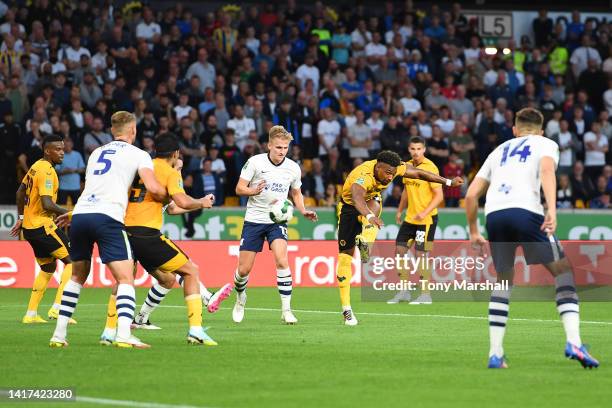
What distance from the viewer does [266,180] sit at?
16312 mm

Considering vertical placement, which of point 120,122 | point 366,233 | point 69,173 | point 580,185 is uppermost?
point 580,185

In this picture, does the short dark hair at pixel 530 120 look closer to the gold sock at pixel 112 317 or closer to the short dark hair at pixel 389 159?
the gold sock at pixel 112 317

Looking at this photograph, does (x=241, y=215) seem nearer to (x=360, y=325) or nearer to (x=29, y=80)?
(x=29, y=80)

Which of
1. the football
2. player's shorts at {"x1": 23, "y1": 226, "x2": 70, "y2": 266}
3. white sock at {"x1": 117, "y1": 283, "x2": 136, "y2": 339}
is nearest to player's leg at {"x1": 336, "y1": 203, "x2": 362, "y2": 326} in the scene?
the football

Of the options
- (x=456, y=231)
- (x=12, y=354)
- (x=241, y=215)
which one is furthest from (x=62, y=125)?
(x=12, y=354)

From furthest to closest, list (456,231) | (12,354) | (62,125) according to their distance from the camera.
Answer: (456,231)
(62,125)
(12,354)

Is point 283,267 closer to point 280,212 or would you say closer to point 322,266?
point 280,212

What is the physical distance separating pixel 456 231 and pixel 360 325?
12.8 metres

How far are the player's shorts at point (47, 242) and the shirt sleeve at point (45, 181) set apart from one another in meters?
0.65

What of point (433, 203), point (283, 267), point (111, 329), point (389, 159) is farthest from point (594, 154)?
point (111, 329)

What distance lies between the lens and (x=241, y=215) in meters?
27.4

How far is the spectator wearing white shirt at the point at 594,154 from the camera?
3130 cm

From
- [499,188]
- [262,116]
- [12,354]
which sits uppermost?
[262,116]

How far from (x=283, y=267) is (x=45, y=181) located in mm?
3373
